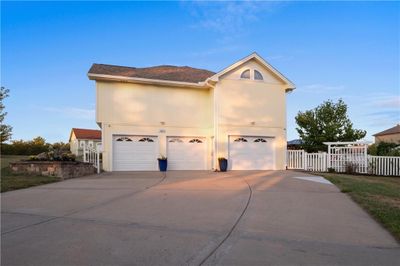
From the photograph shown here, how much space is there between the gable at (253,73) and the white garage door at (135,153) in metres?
6.01

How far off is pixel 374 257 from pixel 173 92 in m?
16.1

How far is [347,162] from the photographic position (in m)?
19.4

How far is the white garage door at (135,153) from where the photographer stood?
18.4 metres

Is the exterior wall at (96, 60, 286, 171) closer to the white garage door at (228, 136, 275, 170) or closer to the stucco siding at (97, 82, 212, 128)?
the stucco siding at (97, 82, 212, 128)

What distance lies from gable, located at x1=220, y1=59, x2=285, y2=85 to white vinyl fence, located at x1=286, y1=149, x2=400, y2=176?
16.1 ft

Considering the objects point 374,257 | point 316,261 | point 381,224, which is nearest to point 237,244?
point 316,261

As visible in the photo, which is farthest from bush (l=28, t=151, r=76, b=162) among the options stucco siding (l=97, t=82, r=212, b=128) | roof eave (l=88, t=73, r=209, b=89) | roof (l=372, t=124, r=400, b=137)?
roof (l=372, t=124, r=400, b=137)

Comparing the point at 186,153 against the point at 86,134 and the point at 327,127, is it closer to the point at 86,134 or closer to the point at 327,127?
the point at 327,127

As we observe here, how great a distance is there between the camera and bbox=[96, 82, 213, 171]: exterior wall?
18281mm

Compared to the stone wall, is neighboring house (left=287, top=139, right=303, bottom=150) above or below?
above

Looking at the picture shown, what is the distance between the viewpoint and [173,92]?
1970cm

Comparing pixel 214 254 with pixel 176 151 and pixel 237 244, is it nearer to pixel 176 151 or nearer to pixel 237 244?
pixel 237 244

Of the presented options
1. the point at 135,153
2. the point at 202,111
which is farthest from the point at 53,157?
the point at 202,111

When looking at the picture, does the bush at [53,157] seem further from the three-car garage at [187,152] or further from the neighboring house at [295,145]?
the neighboring house at [295,145]
